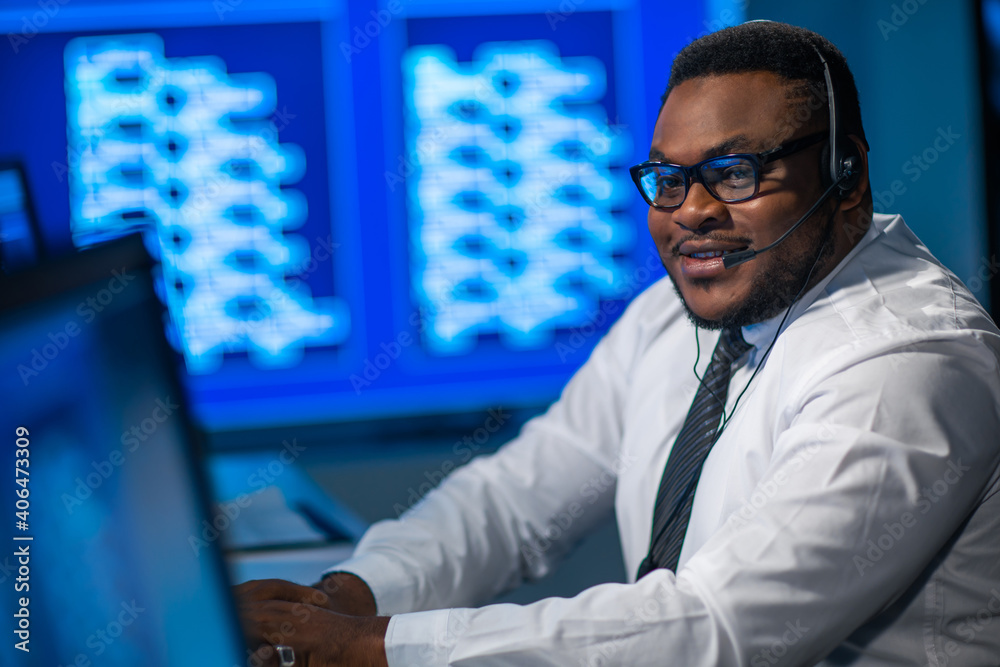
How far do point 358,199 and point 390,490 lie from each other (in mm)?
737

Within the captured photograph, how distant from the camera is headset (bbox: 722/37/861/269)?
3.24 ft

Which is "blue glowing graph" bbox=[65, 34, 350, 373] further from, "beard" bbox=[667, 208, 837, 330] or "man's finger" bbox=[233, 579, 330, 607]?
"beard" bbox=[667, 208, 837, 330]

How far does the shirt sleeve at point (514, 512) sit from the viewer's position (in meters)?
1.11

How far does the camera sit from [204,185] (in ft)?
6.69

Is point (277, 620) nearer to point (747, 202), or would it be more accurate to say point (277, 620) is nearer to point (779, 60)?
point (747, 202)

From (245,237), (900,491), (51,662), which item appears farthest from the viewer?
(245,237)

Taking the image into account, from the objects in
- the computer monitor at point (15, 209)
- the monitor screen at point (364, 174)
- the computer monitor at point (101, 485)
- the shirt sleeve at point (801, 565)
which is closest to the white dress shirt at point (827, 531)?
the shirt sleeve at point (801, 565)

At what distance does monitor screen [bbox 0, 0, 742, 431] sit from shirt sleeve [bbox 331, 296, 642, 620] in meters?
0.76

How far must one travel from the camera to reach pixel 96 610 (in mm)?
461

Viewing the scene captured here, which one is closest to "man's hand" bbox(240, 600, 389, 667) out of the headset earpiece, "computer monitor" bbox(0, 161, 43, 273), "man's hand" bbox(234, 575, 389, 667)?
"man's hand" bbox(234, 575, 389, 667)

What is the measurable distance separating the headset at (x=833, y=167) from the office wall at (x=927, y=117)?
0.71m

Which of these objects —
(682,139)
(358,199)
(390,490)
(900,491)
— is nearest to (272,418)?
(390,490)

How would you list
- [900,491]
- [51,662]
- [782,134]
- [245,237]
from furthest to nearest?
[245,237], [782,134], [900,491], [51,662]

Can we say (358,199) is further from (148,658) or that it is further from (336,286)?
(148,658)
